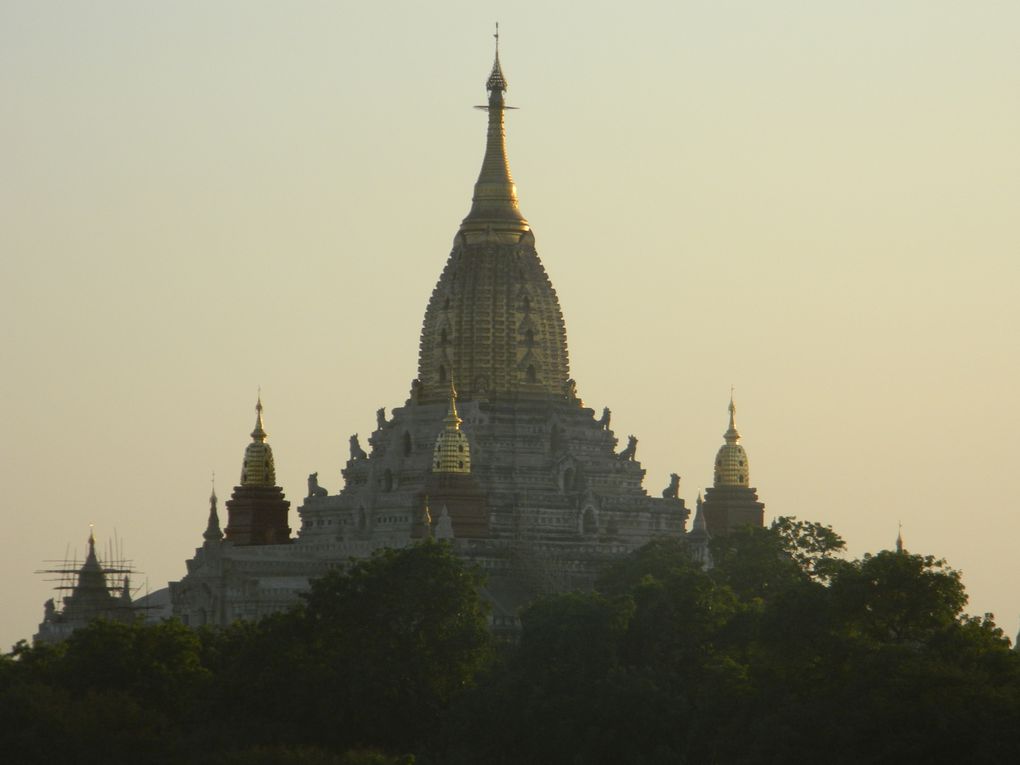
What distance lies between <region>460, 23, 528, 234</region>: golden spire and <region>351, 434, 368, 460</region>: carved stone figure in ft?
34.3

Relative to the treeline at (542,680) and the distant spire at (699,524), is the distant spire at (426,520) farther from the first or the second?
the treeline at (542,680)

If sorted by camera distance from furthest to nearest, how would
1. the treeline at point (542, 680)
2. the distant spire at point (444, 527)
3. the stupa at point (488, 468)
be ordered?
1. the stupa at point (488, 468)
2. the distant spire at point (444, 527)
3. the treeline at point (542, 680)

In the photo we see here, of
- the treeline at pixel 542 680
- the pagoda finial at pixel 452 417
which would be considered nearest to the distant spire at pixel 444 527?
the pagoda finial at pixel 452 417

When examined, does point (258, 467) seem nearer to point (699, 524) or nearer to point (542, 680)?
point (699, 524)

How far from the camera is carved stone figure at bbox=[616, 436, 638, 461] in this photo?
155 m

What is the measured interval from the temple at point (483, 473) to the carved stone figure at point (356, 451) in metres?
0.09

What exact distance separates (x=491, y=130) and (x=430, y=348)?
1000cm

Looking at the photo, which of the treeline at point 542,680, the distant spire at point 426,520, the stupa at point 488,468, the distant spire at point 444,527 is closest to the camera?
the treeline at point 542,680

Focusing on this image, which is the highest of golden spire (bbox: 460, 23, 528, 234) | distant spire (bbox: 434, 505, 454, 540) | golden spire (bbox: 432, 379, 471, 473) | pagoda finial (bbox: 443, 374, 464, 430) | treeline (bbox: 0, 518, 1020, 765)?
golden spire (bbox: 460, 23, 528, 234)

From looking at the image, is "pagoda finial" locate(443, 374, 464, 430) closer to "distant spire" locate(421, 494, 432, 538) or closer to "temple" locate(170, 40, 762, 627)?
"temple" locate(170, 40, 762, 627)

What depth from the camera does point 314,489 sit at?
156 metres

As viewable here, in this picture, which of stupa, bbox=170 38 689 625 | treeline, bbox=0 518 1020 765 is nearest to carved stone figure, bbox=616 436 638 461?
stupa, bbox=170 38 689 625

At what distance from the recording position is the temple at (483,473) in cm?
14525

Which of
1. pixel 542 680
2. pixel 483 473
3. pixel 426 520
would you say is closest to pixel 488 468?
pixel 483 473
